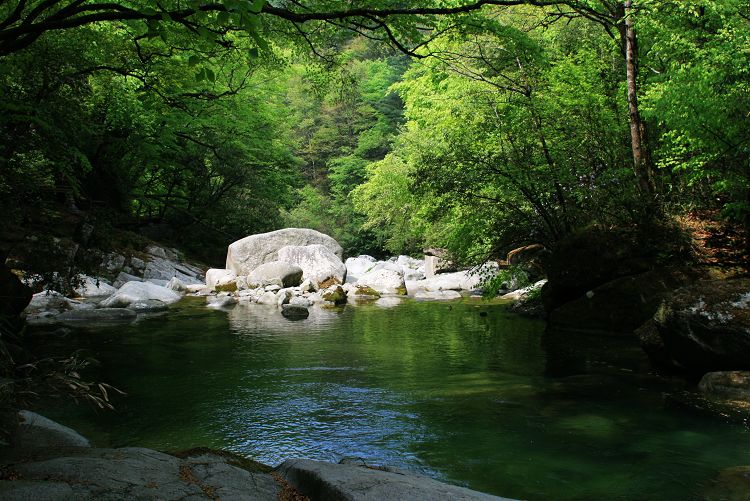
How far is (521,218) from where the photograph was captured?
44.5 ft

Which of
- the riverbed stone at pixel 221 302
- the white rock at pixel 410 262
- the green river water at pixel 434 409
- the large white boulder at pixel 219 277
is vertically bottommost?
the green river water at pixel 434 409

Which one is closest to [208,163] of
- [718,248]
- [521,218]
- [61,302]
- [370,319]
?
[61,302]

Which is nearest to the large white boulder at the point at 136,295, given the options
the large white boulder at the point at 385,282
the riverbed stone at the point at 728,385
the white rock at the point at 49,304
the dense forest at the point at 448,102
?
the white rock at the point at 49,304

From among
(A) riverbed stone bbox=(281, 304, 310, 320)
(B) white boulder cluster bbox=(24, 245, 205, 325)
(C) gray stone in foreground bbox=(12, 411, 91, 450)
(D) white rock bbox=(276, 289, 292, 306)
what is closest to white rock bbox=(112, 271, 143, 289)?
(B) white boulder cluster bbox=(24, 245, 205, 325)

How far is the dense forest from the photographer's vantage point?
21.0 ft

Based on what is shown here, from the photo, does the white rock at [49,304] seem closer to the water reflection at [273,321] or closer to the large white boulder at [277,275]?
the water reflection at [273,321]

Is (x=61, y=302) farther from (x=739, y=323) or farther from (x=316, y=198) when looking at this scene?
(x=316, y=198)

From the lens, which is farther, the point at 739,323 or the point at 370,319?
the point at 370,319

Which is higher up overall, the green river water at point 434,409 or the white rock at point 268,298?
the white rock at point 268,298

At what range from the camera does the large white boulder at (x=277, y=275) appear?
20.9 m

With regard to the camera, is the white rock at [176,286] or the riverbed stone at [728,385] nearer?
the riverbed stone at [728,385]

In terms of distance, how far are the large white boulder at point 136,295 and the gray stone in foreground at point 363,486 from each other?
13.6 meters

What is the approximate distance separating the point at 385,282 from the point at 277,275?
→ 4237mm

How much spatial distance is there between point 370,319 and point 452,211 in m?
3.43
